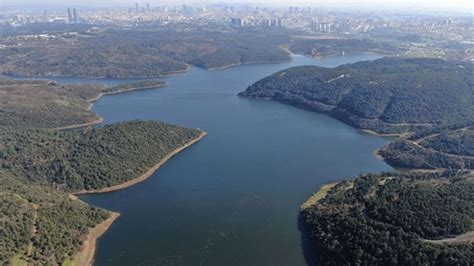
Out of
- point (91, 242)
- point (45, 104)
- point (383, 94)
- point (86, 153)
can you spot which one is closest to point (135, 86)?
point (45, 104)

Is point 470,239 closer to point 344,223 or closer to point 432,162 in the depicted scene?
point 344,223

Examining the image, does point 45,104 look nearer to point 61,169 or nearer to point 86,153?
point 86,153

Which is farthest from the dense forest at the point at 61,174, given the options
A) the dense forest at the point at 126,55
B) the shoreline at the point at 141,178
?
the dense forest at the point at 126,55

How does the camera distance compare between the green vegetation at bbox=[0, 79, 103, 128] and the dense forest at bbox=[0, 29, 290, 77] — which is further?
the dense forest at bbox=[0, 29, 290, 77]

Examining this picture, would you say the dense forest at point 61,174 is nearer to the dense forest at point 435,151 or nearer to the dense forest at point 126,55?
the dense forest at point 435,151

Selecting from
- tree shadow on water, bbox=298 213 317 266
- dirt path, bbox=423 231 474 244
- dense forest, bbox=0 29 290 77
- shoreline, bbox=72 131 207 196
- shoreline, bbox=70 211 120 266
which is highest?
dense forest, bbox=0 29 290 77

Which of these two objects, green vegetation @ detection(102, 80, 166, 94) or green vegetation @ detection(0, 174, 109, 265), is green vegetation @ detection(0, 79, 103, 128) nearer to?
green vegetation @ detection(102, 80, 166, 94)

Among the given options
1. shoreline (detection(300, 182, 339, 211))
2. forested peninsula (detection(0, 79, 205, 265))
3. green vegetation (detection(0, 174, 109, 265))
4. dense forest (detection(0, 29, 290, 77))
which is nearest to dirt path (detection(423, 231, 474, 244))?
Result: shoreline (detection(300, 182, 339, 211))
